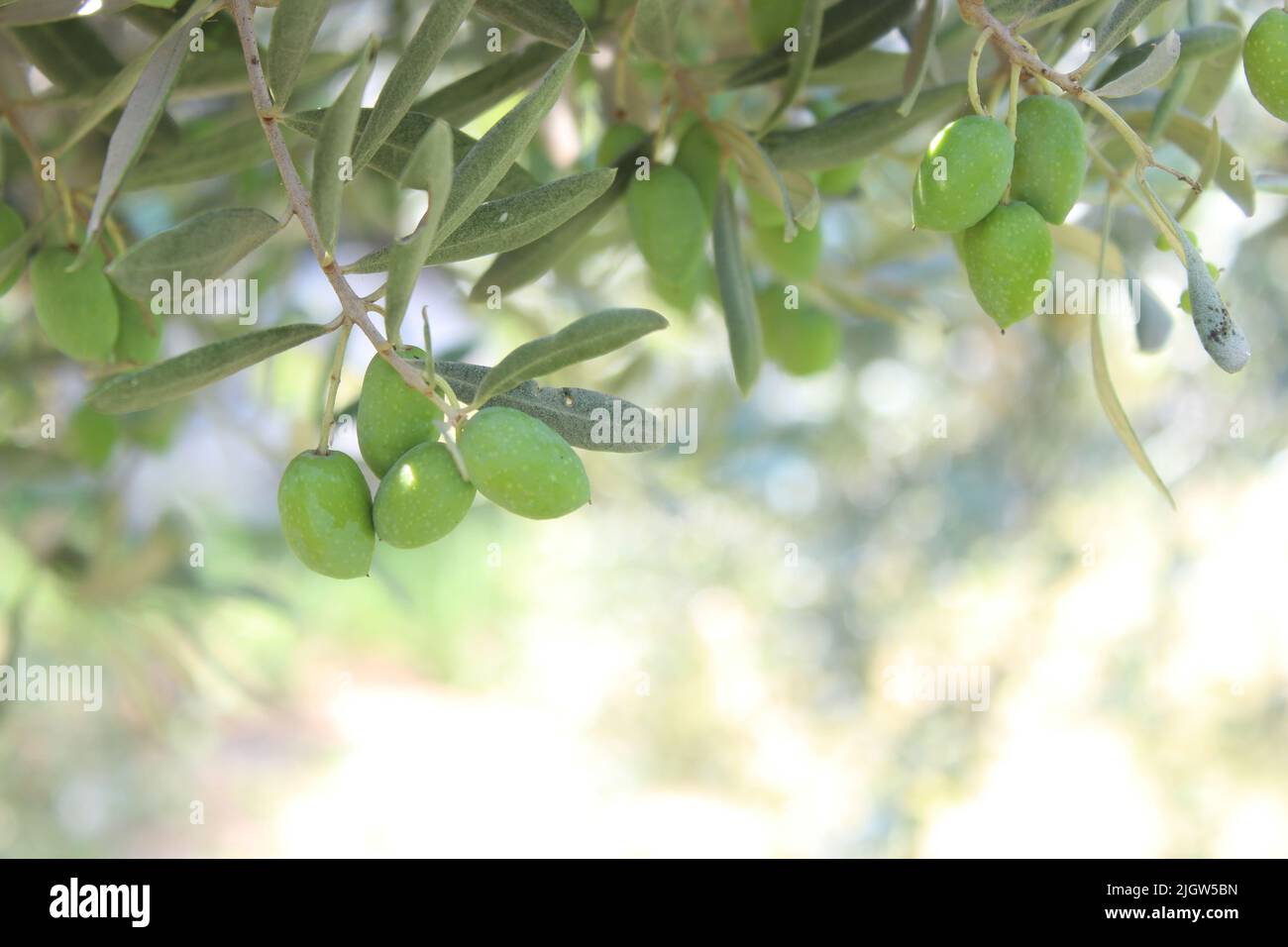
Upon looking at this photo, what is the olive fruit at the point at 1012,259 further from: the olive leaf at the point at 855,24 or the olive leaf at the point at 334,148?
the olive leaf at the point at 334,148

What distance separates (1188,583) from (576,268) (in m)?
4.08

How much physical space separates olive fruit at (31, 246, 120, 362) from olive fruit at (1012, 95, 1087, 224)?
Answer: 652mm

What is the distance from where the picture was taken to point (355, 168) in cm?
63

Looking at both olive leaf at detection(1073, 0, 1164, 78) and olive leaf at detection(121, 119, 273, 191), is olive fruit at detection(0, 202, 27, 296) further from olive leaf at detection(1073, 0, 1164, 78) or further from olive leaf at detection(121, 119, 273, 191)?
olive leaf at detection(1073, 0, 1164, 78)

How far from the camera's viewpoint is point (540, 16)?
0.70 metres

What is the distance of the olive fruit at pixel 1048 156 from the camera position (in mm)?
652

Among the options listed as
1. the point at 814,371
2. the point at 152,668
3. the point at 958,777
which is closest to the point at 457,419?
the point at 814,371

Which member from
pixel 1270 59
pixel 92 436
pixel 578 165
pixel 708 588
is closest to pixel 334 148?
pixel 1270 59

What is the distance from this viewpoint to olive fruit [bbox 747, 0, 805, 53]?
912 mm

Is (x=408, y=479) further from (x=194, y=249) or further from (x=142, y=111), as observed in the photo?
(x=142, y=111)

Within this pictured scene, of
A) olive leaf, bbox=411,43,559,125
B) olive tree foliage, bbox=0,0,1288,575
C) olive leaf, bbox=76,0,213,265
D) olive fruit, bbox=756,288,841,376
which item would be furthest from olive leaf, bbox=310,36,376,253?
olive fruit, bbox=756,288,841,376

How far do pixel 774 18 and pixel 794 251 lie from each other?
20 centimetres

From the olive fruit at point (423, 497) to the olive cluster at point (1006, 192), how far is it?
1.00 feet
